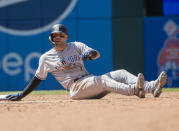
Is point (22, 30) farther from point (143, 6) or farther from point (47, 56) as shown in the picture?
point (47, 56)

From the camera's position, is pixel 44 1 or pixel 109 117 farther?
pixel 44 1

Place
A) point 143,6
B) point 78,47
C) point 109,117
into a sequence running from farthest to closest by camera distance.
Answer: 1. point 143,6
2. point 78,47
3. point 109,117

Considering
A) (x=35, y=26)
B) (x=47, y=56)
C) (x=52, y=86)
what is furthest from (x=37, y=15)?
(x=47, y=56)

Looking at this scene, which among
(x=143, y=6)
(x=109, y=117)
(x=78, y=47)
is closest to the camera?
(x=109, y=117)

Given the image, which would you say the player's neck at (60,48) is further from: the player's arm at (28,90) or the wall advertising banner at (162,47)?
the wall advertising banner at (162,47)

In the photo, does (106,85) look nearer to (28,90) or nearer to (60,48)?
(60,48)

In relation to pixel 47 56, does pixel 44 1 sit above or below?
above

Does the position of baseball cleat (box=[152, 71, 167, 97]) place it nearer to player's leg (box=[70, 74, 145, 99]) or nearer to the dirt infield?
player's leg (box=[70, 74, 145, 99])

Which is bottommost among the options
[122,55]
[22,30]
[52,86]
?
[52,86]
